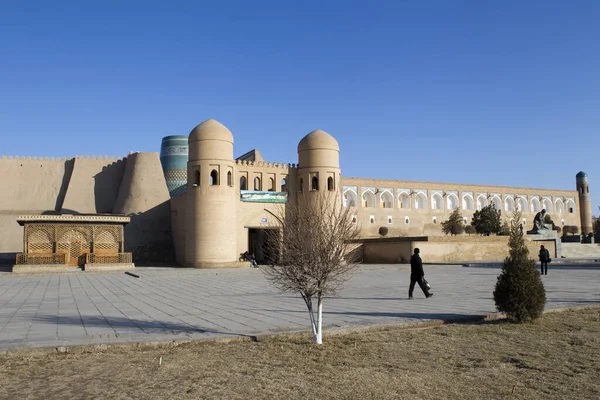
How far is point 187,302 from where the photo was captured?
32.4ft

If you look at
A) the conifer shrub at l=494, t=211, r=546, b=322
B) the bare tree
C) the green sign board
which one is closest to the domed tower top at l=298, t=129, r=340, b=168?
the green sign board

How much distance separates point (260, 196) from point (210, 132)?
483 cm

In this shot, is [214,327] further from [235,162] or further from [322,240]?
[235,162]

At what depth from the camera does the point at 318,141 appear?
99.6 ft

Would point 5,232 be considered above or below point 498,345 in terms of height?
above

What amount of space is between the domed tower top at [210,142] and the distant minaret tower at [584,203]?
45.6 meters

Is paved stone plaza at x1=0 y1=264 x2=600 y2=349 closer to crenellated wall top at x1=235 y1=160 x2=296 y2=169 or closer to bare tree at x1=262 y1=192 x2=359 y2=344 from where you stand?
bare tree at x1=262 y1=192 x2=359 y2=344

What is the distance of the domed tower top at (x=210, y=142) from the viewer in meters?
27.1

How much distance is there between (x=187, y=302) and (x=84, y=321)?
8.81ft

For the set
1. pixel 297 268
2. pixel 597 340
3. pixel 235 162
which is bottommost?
pixel 597 340

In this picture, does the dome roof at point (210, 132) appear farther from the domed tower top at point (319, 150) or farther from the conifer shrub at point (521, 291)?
the conifer shrub at point (521, 291)

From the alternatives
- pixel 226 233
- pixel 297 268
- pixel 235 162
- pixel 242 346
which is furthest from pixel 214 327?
pixel 235 162

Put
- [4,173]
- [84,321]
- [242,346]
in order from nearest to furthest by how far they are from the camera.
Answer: [242,346] → [84,321] → [4,173]

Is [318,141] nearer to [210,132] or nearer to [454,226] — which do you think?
[210,132]
